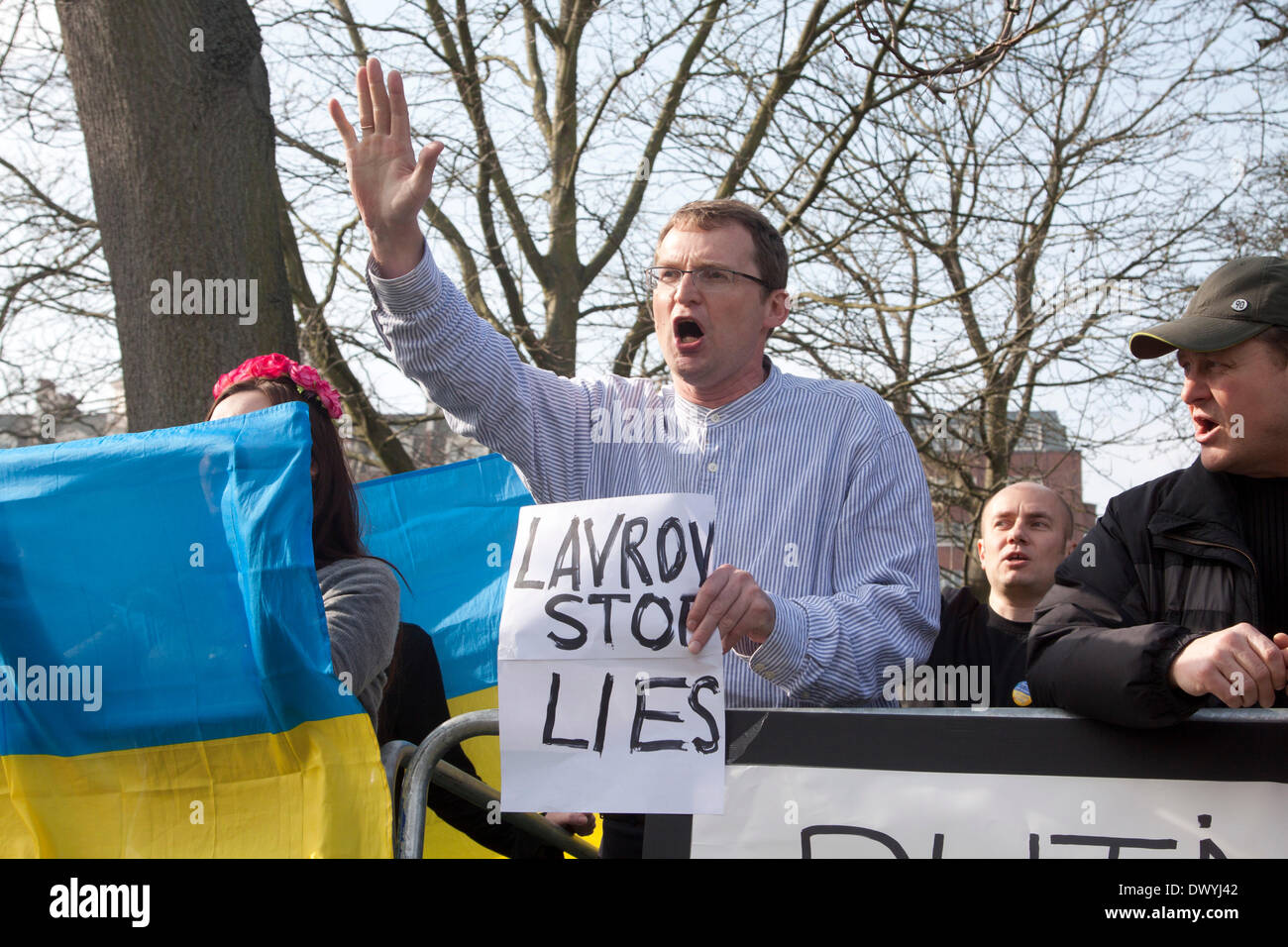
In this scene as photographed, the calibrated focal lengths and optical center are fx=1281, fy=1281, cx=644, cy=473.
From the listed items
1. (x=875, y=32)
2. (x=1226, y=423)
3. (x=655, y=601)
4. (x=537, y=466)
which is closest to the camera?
(x=655, y=601)

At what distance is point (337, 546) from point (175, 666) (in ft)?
2.13

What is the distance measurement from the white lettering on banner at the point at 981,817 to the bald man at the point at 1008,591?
6.72ft

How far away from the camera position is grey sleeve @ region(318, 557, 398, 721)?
9.12 feet

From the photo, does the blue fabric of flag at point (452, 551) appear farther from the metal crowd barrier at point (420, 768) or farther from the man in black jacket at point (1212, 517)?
the man in black jacket at point (1212, 517)

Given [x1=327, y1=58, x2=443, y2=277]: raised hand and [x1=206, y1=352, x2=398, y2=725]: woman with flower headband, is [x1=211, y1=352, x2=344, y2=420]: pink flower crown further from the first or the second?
[x1=327, y1=58, x2=443, y2=277]: raised hand

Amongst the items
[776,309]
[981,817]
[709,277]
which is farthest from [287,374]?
[981,817]

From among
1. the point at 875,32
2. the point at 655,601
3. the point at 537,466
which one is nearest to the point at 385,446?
the point at 875,32

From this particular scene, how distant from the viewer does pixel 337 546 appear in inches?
121

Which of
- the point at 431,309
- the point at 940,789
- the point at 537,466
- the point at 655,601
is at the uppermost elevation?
the point at 431,309

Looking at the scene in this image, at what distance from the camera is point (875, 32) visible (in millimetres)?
4391

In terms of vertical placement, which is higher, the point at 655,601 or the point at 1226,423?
the point at 1226,423

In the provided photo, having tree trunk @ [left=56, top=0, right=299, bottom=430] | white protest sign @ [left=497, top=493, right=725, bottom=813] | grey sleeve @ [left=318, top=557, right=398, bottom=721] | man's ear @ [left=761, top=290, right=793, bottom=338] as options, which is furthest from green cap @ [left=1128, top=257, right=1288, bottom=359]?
tree trunk @ [left=56, top=0, right=299, bottom=430]
